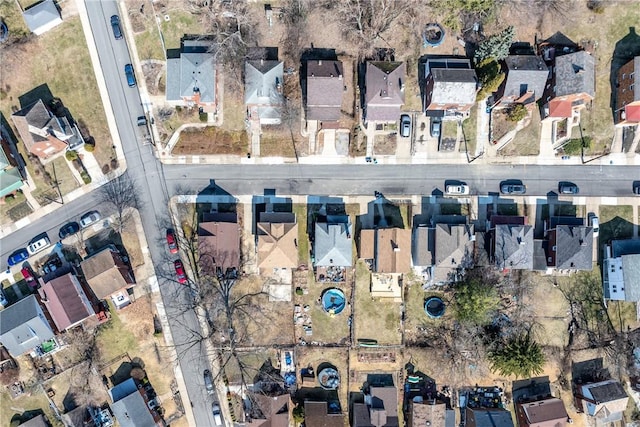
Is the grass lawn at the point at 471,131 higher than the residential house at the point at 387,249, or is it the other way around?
the grass lawn at the point at 471,131

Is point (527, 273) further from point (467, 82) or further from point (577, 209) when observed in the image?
point (467, 82)

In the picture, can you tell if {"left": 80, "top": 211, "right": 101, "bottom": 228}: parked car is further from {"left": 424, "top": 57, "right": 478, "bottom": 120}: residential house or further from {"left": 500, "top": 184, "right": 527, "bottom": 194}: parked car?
{"left": 500, "top": 184, "right": 527, "bottom": 194}: parked car

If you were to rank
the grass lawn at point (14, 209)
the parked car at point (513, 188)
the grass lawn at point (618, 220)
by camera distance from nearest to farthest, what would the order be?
the parked car at point (513, 188) < the grass lawn at point (14, 209) < the grass lawn at point (618, 220)

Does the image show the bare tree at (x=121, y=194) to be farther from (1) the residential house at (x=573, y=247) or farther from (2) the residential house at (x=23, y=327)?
(1) the residential house at (x=573, y=247)

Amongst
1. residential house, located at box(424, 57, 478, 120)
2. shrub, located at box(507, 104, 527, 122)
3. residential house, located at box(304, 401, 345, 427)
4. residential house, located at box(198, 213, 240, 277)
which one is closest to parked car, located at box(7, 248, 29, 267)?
residential house, located at box(198, 213, 240, 277)

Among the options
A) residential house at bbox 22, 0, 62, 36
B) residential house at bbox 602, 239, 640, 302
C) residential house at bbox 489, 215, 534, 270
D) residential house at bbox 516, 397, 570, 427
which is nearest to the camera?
residential house at bbox 489, 215, 534, 270

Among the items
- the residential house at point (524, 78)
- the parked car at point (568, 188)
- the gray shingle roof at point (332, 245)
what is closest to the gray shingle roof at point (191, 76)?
the gray shingle roof at point (332, 245)
